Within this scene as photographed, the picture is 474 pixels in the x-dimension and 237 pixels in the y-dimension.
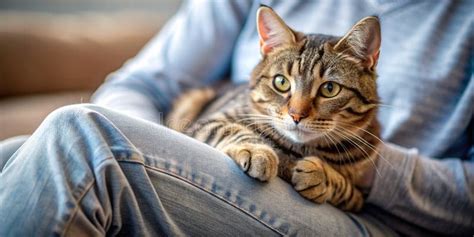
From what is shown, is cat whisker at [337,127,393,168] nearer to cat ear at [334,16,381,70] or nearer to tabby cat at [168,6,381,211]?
tabby cat at [168,6,381,211]

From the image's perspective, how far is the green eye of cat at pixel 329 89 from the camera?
3.01 ft

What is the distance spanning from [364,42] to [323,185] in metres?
0.28

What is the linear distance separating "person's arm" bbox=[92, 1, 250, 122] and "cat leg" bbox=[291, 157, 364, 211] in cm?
52

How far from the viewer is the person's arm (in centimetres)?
132

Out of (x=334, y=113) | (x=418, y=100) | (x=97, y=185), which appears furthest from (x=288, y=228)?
(x=418, y=100)

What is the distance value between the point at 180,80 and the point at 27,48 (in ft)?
2.09

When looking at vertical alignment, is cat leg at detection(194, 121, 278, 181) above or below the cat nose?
below

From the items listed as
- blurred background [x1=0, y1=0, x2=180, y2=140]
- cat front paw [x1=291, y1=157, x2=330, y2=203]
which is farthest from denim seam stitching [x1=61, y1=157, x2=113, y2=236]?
blurred background [x1=0, y1=0, x2=180, y2=140]

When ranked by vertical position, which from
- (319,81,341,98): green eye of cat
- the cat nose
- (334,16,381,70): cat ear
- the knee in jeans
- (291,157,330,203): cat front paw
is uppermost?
(334,16,381,70): cat ear

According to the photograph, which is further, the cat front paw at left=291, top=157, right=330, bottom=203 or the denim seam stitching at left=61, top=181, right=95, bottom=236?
the cat front paw at left=291, top=157, right=330, bottom=203

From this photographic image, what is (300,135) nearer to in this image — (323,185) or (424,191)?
(323,185)

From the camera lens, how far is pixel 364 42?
88 centimetres

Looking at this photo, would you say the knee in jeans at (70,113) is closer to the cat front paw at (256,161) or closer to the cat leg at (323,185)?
the cat front paw at (256,161)

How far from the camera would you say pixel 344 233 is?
2.94 ft
